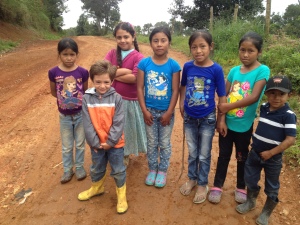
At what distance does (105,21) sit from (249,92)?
33828 millimetres

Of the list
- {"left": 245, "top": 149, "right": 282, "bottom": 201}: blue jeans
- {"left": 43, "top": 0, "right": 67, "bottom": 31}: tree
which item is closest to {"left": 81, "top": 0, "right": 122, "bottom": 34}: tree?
{"left": 43, "top": 0, "right": 67, "bottom": 31}: tree

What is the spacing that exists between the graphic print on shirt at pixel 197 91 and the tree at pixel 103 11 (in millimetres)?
31933

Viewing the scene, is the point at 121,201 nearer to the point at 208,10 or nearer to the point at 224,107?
the point at 224,107

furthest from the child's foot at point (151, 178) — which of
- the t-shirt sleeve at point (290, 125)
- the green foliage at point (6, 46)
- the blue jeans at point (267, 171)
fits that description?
the green foliage at point (6, 46)

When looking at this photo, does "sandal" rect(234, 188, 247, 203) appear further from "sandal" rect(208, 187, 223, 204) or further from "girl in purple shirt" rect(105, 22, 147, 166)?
"girl in purple shirt" rect(105, 22, 147, 166)

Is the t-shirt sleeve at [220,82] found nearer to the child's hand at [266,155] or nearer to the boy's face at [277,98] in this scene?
the boy's face at [277,98]

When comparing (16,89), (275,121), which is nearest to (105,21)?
(16,89)

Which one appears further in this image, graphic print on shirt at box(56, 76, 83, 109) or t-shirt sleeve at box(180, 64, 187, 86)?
graphic print on shirt at box(56, 76, 83, 109)

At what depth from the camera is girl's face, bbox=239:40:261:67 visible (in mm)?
2332

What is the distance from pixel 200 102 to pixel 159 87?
45cm

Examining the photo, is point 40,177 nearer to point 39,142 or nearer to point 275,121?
point 39,142

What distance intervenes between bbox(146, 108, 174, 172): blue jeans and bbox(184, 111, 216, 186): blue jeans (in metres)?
0.24

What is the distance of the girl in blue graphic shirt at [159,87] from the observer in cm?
262

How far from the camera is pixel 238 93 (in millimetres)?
2465
